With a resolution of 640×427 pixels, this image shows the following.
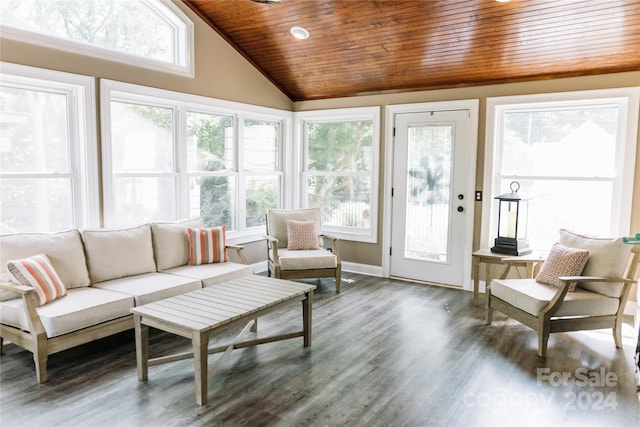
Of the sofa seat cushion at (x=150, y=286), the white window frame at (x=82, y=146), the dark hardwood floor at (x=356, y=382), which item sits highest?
the white window frame at (x=82, y=146)

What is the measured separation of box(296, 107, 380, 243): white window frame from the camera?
18.4 feet

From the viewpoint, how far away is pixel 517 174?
481 centimetres

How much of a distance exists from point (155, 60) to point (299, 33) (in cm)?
146

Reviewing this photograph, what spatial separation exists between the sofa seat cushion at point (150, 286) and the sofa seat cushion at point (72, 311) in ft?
0.34

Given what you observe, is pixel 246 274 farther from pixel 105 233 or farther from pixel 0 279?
pixel 0 279

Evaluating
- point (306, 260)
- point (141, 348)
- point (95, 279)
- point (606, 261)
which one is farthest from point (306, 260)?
point (606, 261)

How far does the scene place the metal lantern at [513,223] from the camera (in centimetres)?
432

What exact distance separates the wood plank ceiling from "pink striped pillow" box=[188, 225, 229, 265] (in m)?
2.23

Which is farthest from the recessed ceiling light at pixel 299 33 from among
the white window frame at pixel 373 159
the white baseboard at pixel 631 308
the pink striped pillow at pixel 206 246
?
the white baseboard at pixel 631 308

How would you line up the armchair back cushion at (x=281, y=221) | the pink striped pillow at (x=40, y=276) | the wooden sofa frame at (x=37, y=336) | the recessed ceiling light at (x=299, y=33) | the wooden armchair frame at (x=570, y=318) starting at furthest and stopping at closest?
1. the armchair back cushion at (x=281, y=221)
2. the recessed ceiling light at (x=299, y=33)
3. the wooden armchair frame at (x=570, y=318)
4. the pink striped pillow at (x=40, y=276)
5. the wooden sofa frame at (x=37, y=336)

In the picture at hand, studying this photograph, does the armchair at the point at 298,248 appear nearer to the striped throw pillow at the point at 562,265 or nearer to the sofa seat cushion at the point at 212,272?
the sofa seat cushion at the point at 212,272

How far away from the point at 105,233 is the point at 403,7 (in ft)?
10.6

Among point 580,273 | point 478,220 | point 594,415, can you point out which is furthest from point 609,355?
point 478,220

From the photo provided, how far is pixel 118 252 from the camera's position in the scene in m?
3.76
